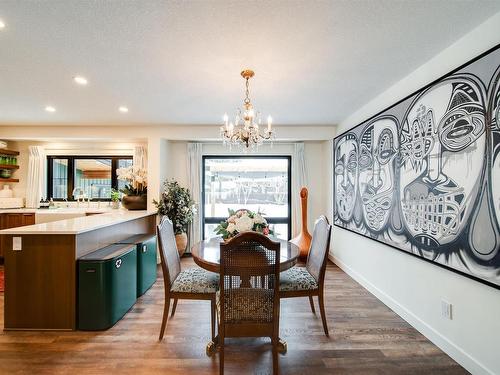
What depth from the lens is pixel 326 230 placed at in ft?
7.75

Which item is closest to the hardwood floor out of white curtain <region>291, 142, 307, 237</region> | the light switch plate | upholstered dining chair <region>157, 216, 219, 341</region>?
upholstered dining chair <region>157, 216, 219, 341</region>

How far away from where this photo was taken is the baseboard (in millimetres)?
1795

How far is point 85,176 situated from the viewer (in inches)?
203

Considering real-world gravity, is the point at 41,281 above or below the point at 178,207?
below

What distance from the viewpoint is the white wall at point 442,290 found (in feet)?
5.61

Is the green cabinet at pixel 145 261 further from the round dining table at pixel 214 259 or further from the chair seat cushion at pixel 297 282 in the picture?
the chair seat cushion at pixel 297 282

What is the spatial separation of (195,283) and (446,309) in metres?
2.11

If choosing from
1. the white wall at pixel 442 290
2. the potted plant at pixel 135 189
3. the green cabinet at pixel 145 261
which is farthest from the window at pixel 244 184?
the white wall at pixel 442 290

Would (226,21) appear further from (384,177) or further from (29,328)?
(29,328)

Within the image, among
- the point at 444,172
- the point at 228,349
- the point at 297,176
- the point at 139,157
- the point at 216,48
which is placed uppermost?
the point at 216,48

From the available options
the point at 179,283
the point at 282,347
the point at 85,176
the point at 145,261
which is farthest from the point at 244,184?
the point at 282,347

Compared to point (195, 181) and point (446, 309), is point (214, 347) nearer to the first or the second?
point (446, 309)

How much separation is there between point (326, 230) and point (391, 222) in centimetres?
88

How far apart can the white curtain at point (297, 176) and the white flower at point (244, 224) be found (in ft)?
9.00
